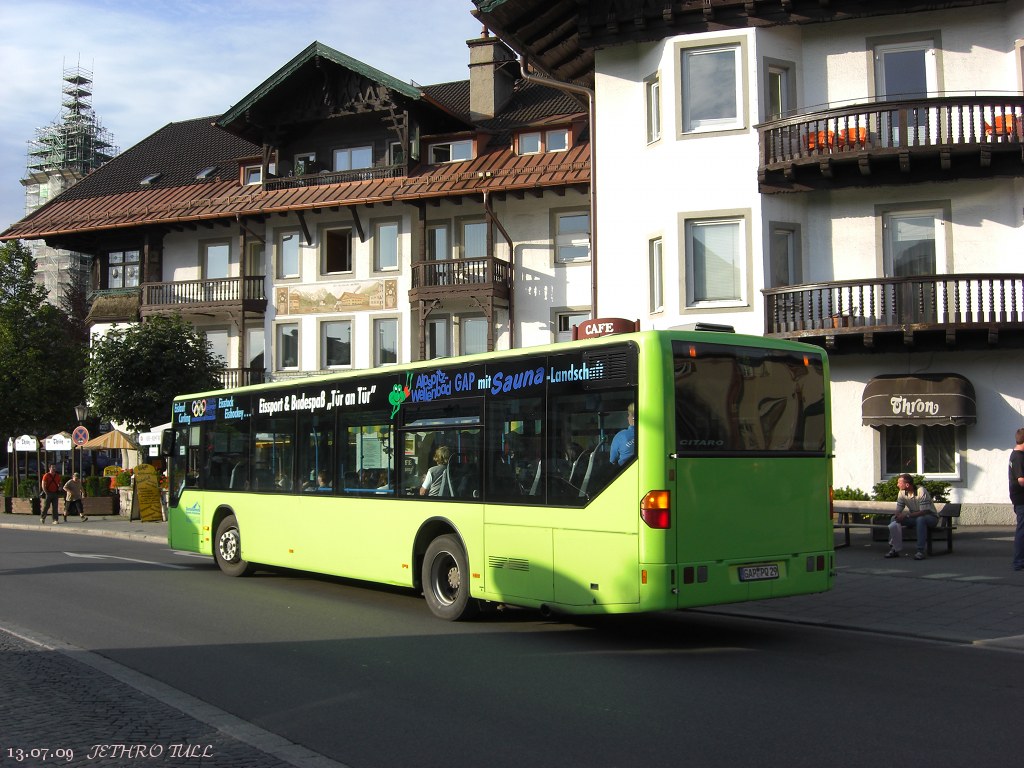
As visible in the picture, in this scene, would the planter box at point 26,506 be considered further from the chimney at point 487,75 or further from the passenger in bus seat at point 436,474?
the passenger in bus seat at point 436,474

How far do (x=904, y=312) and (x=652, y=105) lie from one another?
7.14m

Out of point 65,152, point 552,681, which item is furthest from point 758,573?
point 65,152

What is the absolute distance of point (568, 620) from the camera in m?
11.4

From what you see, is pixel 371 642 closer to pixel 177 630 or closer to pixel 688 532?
pixel 177 630

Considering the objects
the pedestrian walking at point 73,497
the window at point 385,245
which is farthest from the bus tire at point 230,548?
the window at point 385,245

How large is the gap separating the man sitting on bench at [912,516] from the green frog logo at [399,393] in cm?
845

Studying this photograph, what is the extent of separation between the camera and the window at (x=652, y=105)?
2292cm

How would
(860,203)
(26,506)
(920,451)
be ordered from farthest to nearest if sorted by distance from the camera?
(26,506) → (860,203) → (920,451)

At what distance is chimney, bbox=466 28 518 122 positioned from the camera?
36406 mm

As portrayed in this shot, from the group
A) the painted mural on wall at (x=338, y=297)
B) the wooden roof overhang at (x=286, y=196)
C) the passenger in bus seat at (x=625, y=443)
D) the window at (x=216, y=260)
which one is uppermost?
the wooden roof overhang at (x=286, y=196)

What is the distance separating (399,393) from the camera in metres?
11.9

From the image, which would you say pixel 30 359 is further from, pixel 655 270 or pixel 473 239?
pixel 655 270

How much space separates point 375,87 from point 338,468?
24314mm

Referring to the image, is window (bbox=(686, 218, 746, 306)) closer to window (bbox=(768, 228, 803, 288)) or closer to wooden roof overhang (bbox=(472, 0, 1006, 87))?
window (bbox=(768, 228, 803, 288))
